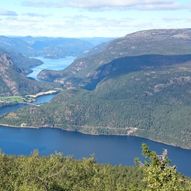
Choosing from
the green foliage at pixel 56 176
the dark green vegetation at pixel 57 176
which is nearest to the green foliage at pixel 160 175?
the dark green vegetation at pixel 57 176

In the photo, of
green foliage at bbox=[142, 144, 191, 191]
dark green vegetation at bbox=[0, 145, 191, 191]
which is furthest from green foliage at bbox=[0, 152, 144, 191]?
green foliage at bbox=[142, 144, 191, 191]

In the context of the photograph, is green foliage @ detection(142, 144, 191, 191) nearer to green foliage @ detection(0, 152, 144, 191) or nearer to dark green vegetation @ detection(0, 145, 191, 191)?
dark green vegetation @ detection(0, 145, 191, 191)

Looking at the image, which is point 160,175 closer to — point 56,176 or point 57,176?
point 56,176

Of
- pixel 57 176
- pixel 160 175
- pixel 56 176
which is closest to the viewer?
pixel 160 175

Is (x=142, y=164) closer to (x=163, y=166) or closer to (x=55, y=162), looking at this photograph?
(x=163, y=166)

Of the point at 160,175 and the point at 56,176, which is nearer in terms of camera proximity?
the point at 160,175

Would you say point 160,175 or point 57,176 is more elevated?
point 160,175

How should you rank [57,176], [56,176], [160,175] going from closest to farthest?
[160,175] → [56,176] → [57,176]

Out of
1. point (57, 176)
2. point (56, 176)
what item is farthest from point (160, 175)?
point (57, 176)

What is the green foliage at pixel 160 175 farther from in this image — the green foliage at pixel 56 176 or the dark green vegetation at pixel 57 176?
the green foliage at pixel 56 176

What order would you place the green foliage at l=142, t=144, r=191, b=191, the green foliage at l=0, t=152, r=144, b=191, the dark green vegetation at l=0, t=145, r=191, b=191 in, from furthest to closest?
the green foliage at l=0, t=152, r=144, b=191 → the dark green vegetation at l=0, t=145, r=191, b=191 → the green foliage at l=142, t=144, r=191, b=191

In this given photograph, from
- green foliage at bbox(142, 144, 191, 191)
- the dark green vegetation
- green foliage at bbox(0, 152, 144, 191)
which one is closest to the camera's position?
green foliage at bbox(142, 144, 191, 191)
